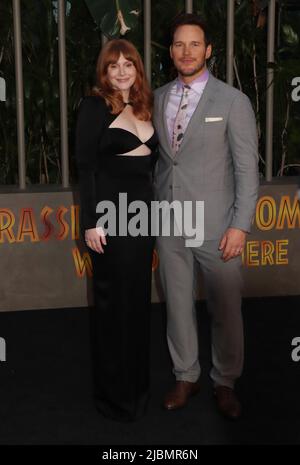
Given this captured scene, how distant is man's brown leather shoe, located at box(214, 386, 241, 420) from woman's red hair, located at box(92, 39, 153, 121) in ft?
3.79

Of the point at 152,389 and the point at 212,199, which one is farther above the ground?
the point at 212,199

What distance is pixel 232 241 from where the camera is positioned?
2.83m

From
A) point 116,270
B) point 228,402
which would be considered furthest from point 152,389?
point 116,270

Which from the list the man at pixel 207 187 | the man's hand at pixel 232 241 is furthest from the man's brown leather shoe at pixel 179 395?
the man's hand at pixel 232 241

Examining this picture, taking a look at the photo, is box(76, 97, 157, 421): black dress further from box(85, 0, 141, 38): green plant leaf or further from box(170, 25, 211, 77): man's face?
box(85, 0, 141, 38): green plant leaf

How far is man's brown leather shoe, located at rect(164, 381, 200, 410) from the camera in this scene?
10.0ft

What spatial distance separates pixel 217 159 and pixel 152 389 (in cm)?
110

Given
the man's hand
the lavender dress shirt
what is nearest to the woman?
the lavender dress shirt

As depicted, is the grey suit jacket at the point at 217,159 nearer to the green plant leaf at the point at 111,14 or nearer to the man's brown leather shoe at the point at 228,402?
the man's brown leather shoe at the point at 228,402

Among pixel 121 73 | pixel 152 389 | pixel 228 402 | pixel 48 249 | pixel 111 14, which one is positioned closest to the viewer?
pixel 121 73

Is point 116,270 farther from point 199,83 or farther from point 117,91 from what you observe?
point 199,83

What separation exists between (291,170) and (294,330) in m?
1.49

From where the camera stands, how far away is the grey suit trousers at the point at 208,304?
2.96 metres
